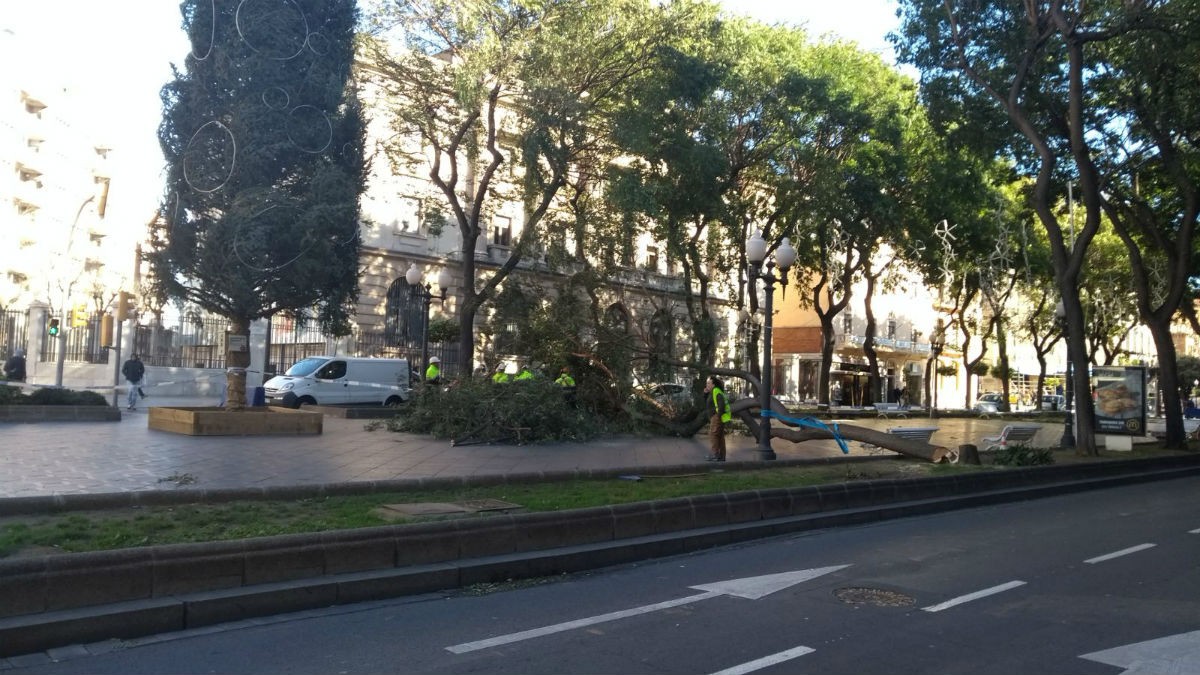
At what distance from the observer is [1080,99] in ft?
68.3

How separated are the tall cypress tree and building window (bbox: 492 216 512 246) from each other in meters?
22.2

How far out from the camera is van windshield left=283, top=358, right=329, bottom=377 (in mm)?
29109

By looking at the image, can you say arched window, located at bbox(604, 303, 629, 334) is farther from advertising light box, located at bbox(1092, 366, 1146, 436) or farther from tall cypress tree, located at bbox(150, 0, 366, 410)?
advertising light box, located at bbox(1092, 366, 1146, 436)

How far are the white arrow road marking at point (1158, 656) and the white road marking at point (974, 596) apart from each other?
144cm

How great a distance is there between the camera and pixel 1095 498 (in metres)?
16.5

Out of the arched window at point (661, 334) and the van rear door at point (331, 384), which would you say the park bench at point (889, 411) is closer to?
the arched window at point (661, 334)

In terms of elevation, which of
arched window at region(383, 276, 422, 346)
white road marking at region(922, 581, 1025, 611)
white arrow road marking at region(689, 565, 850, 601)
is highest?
arched window at region(383, 276, 422, 346)

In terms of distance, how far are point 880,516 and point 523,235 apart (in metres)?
13.8

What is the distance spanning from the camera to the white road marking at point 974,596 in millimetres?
7844

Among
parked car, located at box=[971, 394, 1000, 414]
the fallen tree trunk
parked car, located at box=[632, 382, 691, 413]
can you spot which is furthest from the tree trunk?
parked car, located at box=[971, 394, 1000, 414]

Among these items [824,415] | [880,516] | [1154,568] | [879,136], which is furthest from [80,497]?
[824,415]

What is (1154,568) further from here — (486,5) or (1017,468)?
(486,5)

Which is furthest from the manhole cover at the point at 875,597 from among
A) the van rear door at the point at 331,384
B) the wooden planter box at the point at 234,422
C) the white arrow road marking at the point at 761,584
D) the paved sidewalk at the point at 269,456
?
the van rear door at the point at 331,384

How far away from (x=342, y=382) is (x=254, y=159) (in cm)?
1330
